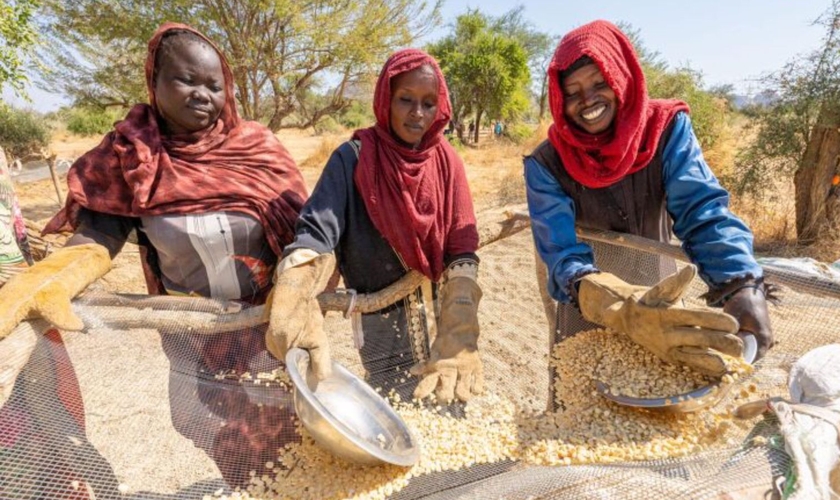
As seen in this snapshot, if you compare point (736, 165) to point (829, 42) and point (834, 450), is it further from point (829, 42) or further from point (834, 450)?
point (834, 450)

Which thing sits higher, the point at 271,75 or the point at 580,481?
the point at 271,75

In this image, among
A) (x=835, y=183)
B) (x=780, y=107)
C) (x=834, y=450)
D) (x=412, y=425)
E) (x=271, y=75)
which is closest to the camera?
(x=834, y=450)

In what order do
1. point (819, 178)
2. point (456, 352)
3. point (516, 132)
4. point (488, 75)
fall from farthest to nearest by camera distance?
point (516, 132) → point (488, 75) → point (819, 178) → point (456, 352)

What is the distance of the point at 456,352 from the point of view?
6.43ft

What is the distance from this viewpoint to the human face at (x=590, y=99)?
192cm

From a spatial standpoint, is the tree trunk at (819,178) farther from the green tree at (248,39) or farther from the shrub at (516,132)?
the shrub at (516,132)

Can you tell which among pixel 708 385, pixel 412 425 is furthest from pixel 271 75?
pixel 708 385

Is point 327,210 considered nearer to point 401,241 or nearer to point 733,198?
point 401,241

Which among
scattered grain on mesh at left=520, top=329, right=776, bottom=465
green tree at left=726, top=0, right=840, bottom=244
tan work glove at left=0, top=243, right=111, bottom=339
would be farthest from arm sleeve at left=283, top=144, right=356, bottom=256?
green tree at left=726, top=0, right=840, bottom=244

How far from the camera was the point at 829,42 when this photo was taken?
19.0ft

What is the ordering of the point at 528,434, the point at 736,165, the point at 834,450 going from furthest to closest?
the point at 736,165 → the point at 528,434 → the point at 834,450

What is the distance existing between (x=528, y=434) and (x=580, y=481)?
0.55 m

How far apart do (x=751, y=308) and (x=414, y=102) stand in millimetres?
1520

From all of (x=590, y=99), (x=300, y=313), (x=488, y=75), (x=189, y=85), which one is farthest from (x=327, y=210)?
(x=488, y=75)
